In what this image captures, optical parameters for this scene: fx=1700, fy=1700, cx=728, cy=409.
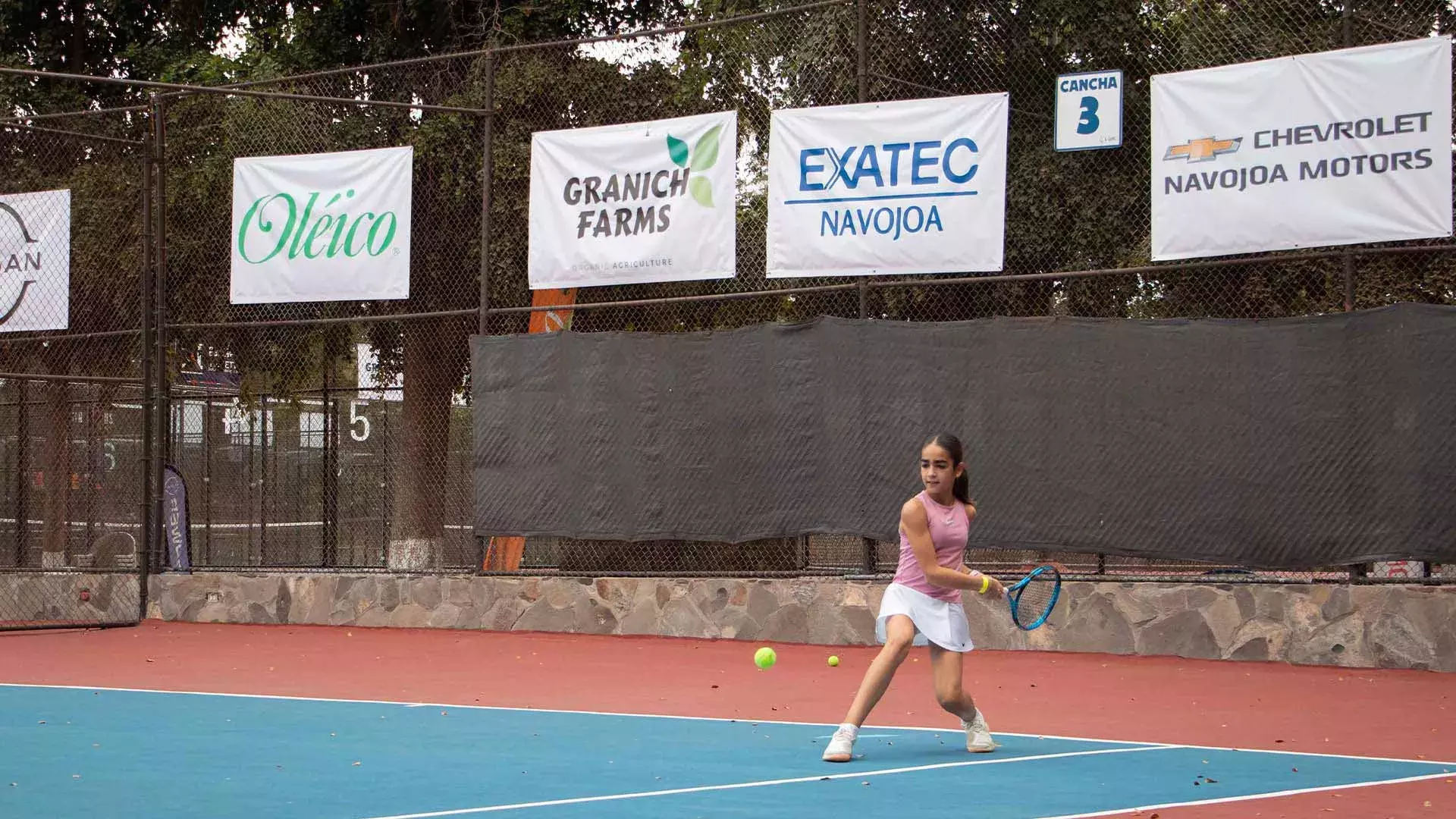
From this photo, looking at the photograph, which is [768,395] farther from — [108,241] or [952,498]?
[108,241]

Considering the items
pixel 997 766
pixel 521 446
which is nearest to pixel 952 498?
pixel 997 766

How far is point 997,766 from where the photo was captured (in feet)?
23.0

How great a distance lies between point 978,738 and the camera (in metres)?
7.40

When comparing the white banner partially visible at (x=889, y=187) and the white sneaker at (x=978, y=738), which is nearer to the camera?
the white sneaker at (x=978, y=738)

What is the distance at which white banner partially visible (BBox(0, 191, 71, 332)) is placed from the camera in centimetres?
1552

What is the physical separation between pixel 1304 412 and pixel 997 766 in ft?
16.6

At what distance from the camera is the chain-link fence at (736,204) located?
13117mm

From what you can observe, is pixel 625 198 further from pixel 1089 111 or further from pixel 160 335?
pixel 160 335

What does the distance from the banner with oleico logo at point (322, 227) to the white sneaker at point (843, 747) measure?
808 cm

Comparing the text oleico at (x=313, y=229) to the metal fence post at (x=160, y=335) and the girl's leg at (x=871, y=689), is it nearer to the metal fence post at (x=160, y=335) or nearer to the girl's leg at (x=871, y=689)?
the metal fence post at (x=160, y=335)

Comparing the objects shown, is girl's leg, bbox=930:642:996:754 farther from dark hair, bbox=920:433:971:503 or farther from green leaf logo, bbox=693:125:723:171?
green leaf logo, bbox=693:125:723:171

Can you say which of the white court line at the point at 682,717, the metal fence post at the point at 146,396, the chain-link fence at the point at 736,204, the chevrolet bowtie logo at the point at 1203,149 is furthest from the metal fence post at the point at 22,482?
the chevrolet bowtie logo at the point at 1203,149

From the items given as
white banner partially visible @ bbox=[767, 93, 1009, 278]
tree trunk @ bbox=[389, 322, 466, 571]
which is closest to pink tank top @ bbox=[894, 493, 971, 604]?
white banner partially visible @ bbox=[767, 93, 1009, 278]

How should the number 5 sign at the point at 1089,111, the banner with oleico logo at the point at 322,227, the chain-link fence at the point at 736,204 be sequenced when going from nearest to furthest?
the number 5 sign at the point at 1089,111 < the chain-link fence at the point at 736,204 < the banner with oleico logo at the point at 322,227
